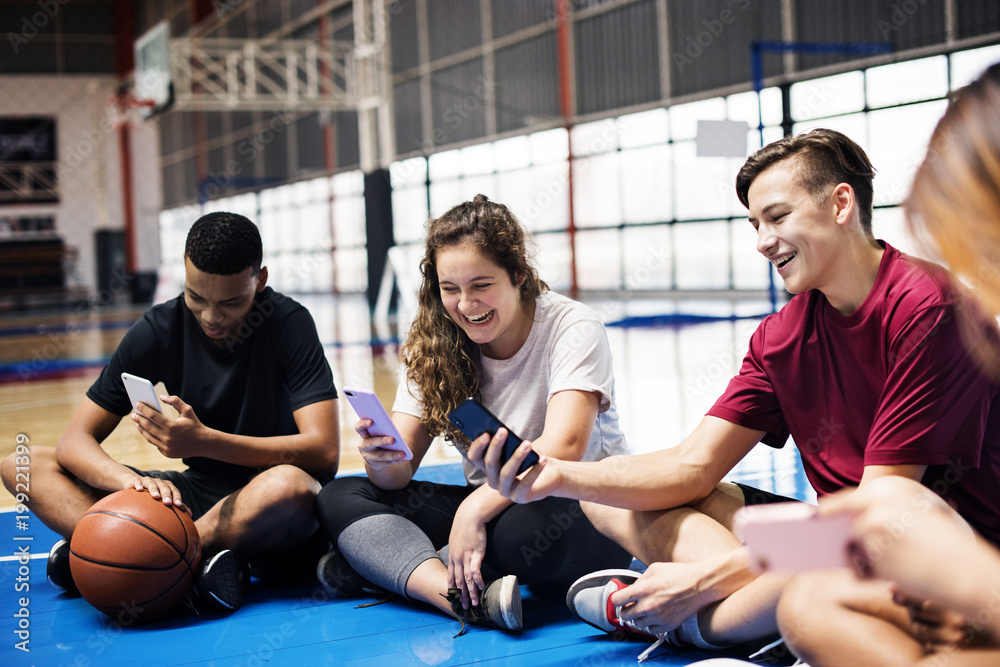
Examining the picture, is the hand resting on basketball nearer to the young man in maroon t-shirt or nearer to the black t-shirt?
the black t-shirt

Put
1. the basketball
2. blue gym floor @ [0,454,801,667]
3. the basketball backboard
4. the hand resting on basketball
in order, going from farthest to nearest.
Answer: the basketball backboard
the hand resting on basketball
the basketball
blue gym floor @ [0,454,801,667]

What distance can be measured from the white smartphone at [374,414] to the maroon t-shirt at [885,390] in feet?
2.12

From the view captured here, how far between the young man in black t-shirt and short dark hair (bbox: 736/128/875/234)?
1.25 metres

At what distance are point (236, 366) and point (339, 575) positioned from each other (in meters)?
0.58

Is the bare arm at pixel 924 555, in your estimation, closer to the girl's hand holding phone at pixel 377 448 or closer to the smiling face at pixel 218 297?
the girl's hand holding phone at pixel 377 448

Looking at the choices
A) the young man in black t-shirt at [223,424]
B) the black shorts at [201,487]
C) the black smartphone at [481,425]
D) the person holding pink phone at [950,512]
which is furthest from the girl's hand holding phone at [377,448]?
the person holding pink phone at [950,512]

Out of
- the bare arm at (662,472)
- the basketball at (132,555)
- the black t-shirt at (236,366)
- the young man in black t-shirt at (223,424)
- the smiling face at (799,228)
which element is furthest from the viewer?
the black t-shirt at (236,366)

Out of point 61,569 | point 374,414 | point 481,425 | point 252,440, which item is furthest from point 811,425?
point 61,569

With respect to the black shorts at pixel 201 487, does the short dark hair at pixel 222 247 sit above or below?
above

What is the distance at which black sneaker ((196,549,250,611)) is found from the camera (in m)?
2.02

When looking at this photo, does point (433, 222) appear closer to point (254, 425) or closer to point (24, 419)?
point (254, 425)

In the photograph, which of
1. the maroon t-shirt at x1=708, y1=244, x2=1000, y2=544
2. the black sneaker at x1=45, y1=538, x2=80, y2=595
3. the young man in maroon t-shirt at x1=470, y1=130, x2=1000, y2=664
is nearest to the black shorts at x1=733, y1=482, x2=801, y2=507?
the young man in maroon t-shirt at x1=470, y1=130, x2=1000, y2=664

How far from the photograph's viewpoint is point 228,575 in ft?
6.79

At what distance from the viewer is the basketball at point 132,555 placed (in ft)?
6.31
